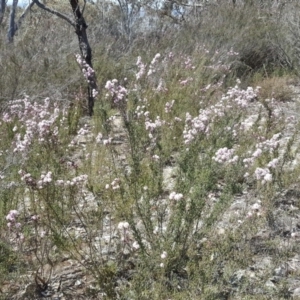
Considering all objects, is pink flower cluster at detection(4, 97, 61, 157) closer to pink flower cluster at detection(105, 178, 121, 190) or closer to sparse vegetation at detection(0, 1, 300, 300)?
sparse vegetation at detection(0, 1, 300, 300)

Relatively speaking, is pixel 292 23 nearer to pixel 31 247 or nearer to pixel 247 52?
pixel 247 52

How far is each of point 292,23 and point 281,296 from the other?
23.6 ft

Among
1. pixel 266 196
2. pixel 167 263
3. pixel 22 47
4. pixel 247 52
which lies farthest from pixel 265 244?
pixel 247 52

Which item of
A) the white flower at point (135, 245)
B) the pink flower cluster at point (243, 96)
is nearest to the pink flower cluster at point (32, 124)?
the white flower at point (135, 245)

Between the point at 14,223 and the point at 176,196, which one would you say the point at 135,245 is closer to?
the point at 176,196

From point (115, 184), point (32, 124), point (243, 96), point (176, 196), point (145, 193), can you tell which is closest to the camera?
point (176, 196)

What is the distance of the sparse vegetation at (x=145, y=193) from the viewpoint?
2.78m

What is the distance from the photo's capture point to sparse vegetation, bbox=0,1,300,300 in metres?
2.78

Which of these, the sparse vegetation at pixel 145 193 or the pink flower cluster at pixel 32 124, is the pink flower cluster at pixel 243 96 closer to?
the sparse vegetation at pixel 145 193

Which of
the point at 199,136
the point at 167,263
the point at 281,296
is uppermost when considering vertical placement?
the point at 199,136

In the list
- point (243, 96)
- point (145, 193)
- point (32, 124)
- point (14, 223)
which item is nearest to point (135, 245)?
point (14, 223)

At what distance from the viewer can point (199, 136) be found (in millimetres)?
3600

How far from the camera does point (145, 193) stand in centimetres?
362

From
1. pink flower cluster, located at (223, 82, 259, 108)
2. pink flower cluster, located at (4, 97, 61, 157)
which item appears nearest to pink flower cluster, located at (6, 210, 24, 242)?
pink flower cluster, located at (4, 97, 61, 157)
